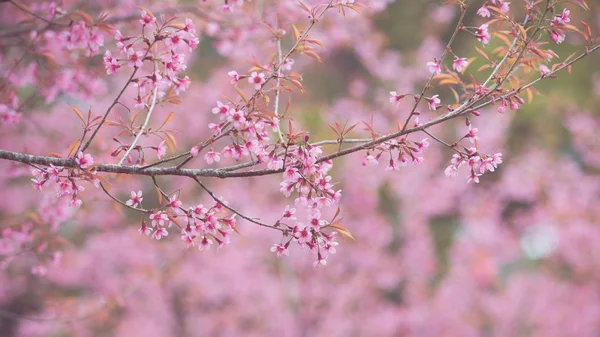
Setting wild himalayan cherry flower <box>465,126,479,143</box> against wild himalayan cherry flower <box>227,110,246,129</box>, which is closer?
wild himalayan cherry flower <box>227,110,246,129</box>

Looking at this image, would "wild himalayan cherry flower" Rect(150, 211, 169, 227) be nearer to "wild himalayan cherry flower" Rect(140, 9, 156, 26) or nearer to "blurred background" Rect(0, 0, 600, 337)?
"wild himalayan cherry flower" Rect(140, 9, 156, 26)

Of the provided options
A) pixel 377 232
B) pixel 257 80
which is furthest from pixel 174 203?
pixel 377 232

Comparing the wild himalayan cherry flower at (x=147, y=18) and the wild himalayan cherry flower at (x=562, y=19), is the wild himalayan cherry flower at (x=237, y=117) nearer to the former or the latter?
the wild himalayan cherry flower at (x=147, y=18)

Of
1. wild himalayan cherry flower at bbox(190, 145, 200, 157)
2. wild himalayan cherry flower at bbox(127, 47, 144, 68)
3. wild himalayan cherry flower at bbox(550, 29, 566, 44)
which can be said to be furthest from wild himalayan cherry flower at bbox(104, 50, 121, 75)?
wild himalayan cherry flower at bbox(550, 29, 566, 44)

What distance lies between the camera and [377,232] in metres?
7.41

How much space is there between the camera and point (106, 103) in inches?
283

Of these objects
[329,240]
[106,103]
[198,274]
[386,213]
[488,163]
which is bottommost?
[329,240]

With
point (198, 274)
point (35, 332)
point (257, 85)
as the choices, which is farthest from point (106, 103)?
point (257, 85)

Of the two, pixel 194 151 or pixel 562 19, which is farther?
pixel 562 19

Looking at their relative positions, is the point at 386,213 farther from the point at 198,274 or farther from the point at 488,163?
the point at 488,163

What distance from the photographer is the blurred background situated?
287 inches

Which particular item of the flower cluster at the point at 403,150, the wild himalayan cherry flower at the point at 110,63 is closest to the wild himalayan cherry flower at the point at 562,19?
the flower cluster at the point at 403,150

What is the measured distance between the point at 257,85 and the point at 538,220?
7986 millimetres

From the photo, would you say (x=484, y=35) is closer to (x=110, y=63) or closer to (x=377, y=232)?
(x=110, y=63)
